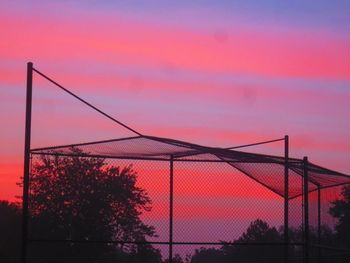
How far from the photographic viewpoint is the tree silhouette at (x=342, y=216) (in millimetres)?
14633

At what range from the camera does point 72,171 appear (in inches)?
540

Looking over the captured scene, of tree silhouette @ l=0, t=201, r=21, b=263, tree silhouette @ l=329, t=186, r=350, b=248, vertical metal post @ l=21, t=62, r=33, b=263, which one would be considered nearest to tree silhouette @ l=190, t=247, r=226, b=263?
tree silhouette @ l=329, t=186, r=350, b=248

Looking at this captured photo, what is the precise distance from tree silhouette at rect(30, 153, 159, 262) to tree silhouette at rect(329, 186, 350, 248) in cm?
354

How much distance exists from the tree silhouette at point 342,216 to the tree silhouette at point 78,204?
354cm

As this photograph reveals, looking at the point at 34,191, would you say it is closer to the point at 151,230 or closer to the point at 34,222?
the point at 34,222

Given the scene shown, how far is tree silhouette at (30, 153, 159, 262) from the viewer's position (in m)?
13.6

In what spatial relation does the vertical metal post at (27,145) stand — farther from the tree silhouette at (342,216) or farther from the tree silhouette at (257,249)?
the tree silhouette at (342,216)

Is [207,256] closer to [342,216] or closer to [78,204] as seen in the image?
[78,204]

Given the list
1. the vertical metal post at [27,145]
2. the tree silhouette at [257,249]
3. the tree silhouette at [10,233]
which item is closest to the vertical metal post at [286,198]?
the tree silhouette at [257,249]

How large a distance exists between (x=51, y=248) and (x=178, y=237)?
129 inches

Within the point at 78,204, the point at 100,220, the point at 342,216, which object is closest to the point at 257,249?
the point at 342,216

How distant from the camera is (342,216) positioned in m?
15.5

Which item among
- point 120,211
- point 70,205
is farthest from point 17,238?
point 70,205

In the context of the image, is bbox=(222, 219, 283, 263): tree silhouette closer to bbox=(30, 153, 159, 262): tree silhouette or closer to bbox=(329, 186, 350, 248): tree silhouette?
bbox=(329, 186, 350, 248): tree silhouette
